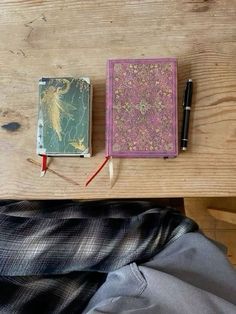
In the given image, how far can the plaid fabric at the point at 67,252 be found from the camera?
0.85 meters

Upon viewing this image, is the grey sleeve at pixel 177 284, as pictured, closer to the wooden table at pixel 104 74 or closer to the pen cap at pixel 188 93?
the wooden table at pixel 104 74

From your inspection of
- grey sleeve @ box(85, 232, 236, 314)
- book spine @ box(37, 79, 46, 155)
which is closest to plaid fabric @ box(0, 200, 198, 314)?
grey sleeve @ box(85, 232, 236, 314)

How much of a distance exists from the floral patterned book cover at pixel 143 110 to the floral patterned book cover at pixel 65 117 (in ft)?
0.14

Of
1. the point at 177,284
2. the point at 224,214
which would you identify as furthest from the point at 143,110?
the point at 224,214

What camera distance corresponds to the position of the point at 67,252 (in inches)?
34.3

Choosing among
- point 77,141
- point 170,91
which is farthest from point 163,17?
point 77,141

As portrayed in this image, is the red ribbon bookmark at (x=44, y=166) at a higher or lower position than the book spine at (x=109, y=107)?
lower

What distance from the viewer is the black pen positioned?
2.57 feet

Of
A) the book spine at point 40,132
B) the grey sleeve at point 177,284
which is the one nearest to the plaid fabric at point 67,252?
the grey sleeve at point 177,284

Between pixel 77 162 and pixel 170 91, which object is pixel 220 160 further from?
pixel 77 162

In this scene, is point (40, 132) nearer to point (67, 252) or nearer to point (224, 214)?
point (67, 252)

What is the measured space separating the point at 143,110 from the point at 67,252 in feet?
1.07

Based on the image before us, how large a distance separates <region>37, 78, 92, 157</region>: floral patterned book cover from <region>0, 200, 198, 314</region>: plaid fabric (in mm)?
199

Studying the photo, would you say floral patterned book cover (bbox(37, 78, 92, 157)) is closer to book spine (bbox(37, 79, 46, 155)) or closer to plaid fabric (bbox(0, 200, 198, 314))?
book spine (bbox(37, 79, 46, 155))
